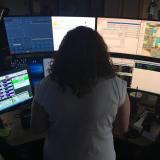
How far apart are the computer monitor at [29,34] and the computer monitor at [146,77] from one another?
66cm

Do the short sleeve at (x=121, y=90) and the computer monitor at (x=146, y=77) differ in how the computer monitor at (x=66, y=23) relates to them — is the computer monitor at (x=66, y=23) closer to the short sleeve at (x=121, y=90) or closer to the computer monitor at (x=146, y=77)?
the computer monitor at (x=146, y=77)

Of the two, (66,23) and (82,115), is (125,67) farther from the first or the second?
(82,115)

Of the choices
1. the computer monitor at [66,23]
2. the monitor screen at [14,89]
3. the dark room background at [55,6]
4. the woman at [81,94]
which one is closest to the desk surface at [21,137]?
the monitor screen at [14,89]

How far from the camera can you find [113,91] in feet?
3.88

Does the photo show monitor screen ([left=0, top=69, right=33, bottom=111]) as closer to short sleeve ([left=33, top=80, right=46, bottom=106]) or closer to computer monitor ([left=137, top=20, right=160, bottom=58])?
short sleeve ([left=33, top=80, right=46, bottom=106])

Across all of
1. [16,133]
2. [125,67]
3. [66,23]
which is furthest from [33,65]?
[125,67]

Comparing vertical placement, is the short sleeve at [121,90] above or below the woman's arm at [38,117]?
above

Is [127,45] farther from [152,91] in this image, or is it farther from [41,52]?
[41,52]

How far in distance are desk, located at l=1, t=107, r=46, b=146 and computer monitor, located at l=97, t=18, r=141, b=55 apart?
2.63 feet

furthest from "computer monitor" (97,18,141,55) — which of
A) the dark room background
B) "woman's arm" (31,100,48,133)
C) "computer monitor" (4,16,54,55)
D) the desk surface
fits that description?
the dark room background

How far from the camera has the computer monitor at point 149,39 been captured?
69.6 inches

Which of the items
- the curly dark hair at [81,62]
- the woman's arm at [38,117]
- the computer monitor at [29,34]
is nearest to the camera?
the curly dark hair at [81,62]

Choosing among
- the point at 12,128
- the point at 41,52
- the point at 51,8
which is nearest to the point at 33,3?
the point at 51,8

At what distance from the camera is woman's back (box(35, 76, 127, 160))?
3.79 ft
